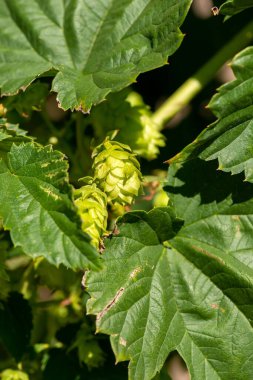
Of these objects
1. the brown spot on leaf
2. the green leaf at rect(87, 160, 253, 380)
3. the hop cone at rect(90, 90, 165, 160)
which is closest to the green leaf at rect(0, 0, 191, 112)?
the hop cone at rect(90, 90, 165, 160)

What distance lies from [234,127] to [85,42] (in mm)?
583

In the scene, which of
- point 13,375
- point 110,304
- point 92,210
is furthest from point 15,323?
point 92,210

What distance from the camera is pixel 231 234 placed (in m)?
1.89

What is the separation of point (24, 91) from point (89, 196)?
1.55 feet

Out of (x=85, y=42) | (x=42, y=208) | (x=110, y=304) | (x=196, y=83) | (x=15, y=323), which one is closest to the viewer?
(x=42, y=208)

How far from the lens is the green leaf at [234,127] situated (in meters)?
1.73

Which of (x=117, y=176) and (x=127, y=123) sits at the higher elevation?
(x=117, y=176)

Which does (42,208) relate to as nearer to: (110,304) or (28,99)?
(110,304)

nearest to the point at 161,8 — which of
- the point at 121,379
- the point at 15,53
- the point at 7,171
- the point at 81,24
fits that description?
the point at 81,24

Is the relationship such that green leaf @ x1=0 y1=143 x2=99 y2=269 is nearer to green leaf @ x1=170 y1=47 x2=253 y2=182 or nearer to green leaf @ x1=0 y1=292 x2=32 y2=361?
green leaf @ x1=170 y1=47 x2=253 y2=182

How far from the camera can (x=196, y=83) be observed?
101 inches

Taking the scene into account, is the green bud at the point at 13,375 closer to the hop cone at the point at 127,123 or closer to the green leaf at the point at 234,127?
the hop cone at the point at 127,123

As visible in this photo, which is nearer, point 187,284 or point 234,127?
point 234,127

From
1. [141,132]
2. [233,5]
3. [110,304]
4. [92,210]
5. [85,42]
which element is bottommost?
[110,304]
